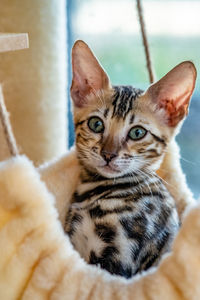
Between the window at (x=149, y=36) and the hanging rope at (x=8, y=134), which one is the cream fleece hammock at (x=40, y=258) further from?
the window at (x=149, y=36)

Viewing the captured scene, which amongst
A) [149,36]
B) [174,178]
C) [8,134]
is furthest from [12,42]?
[149,36]

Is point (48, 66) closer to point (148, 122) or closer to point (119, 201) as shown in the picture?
point (148, 122)

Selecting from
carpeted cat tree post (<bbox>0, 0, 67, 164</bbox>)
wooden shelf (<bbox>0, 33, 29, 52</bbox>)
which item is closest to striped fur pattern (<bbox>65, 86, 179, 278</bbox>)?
wooden shelf (<bbox>0, 33, 29, 52</bbox>)

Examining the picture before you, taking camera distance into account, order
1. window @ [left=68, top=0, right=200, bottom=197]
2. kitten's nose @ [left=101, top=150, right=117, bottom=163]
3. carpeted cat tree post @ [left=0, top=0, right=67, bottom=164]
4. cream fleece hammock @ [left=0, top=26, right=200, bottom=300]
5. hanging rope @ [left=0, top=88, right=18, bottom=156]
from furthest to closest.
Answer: window @ [left=68, top=0, right=200, bottom=197] < carpeted cat tree post @ [left=0, top=0, right=67, bottom=164] < kitten's nose @ [left=101, top=150, right=117, bottom=163] < hanging rope @ [left=0, top=88, right=18, bottom=156] < cream fleece hammock @ [left=0, top=26, right=200, bottom=300]

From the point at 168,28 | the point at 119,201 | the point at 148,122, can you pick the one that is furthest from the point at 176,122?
the point at 168,28

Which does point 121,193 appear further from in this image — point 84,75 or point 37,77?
point 37,77

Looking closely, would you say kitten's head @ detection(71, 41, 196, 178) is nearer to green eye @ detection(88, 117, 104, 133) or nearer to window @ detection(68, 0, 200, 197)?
green eye @ detection(88, 117, 104, 133)
